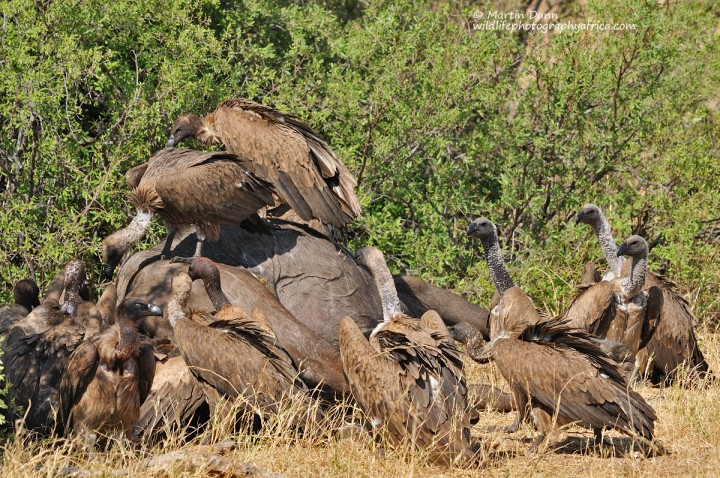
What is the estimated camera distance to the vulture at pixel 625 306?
8164 millimetres

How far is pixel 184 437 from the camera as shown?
6.12 m

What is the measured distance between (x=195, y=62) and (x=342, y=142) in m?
1.44

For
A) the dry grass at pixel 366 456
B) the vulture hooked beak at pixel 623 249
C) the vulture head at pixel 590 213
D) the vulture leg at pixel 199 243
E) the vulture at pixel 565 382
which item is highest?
the vulture head at pixel 590 213

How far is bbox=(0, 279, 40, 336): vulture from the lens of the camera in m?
7.36

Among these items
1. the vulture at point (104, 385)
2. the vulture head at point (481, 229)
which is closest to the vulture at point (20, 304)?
the vulture at point (104, 385)

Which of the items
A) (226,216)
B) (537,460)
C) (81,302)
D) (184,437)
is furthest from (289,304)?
(537,460)

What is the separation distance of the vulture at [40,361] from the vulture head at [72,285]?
0.13 meters

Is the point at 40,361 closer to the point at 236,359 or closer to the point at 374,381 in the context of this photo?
the point at 236,359

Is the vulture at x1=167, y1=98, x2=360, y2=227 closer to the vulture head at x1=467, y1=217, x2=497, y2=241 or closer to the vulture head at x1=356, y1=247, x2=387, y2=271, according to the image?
the vulture head at x1=356, y1=247, x2=387, y2=271

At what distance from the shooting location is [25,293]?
7805 millimetres

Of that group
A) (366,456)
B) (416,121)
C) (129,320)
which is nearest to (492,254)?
(416,121)

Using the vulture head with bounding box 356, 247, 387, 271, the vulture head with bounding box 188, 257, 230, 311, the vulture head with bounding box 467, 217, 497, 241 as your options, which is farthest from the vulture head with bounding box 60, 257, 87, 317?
the vulture head with bounding box 467, 217, 497, 241

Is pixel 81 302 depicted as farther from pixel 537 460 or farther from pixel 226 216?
pixel 537 460

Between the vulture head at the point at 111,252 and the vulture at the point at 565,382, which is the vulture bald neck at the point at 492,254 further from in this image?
the vulture head at the point at 111,252
